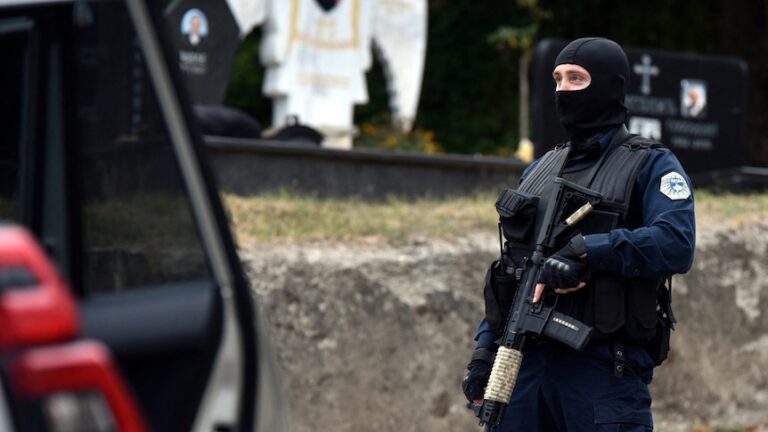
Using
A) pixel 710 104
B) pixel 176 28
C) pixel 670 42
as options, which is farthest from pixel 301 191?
pixel 670 42

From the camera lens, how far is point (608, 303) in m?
4.52

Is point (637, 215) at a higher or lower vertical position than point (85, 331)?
lower

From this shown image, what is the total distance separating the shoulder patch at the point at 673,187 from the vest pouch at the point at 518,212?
383 millimetres

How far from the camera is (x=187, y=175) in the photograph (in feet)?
8.55

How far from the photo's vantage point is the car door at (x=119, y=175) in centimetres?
250

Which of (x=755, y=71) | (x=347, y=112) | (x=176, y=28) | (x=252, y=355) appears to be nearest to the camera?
(x=252, y=355)

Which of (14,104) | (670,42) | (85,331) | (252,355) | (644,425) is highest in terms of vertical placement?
(14,104)

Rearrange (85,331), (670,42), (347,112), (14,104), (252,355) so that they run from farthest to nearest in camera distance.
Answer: (670,42)
(347,112)
(14,104)
(252,355)
(85,331)

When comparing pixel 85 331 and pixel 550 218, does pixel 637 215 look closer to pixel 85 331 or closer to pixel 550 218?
pixel 550 218

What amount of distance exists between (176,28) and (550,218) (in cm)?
753

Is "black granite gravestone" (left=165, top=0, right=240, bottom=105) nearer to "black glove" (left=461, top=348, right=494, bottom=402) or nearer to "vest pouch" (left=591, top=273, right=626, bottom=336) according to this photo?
"black glove" (left=461, top=348, right=494, bottom=402)

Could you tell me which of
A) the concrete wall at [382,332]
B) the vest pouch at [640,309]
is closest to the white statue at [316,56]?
the concrete wall at [382,332]

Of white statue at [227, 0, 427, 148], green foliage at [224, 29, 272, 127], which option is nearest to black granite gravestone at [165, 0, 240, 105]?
white statue at [227, 0, 427, 148]

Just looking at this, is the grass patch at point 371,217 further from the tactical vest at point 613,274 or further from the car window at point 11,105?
the car window at point 11,105
